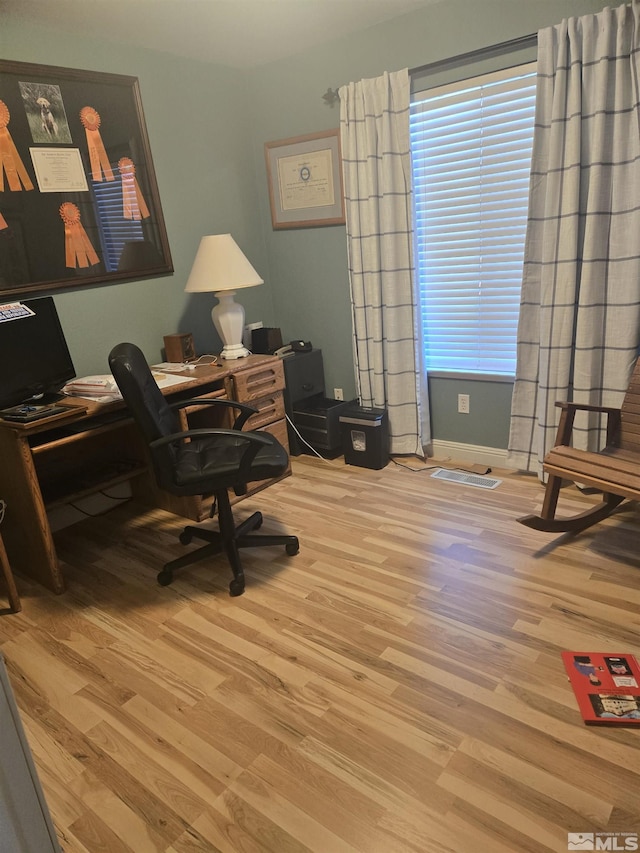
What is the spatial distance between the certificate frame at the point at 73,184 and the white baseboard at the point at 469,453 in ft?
6.69

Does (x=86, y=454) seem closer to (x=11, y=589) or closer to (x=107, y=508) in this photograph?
(x=107, y=508)

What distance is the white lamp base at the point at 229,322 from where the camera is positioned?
3.24m

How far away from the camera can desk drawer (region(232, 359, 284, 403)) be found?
306cm

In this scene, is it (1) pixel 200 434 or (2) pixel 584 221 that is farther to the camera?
(2) pixel 584 221

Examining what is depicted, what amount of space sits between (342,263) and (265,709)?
2679 millimetres

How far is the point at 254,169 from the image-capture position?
3.79 metres

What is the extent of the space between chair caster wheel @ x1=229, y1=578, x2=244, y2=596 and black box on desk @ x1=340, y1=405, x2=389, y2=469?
1.37 m

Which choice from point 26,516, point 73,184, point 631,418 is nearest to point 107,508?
point 26,516

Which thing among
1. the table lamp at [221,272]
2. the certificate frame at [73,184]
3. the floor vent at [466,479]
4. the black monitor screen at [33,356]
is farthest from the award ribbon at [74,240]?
the floor vent at [466,479]

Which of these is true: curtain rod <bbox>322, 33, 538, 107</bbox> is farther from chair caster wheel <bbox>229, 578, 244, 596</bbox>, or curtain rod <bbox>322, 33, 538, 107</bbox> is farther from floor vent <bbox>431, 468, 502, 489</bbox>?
chair caster wheel <bbox>229, 578, 244, 596</bbox>

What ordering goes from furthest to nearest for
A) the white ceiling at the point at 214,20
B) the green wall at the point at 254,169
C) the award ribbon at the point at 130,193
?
the award ribbon at the point at 130,193 → the green wall at the point at 254,169 → the white ceiling at the point at 214,20

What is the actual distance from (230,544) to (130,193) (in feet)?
6.63

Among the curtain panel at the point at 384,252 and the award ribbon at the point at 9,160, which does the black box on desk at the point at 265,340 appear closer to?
the curtain panel at the point at 384,252

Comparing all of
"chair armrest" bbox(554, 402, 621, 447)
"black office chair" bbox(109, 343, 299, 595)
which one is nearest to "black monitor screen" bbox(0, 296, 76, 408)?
"black office chair" bbox(109, 343, 299, 595)
